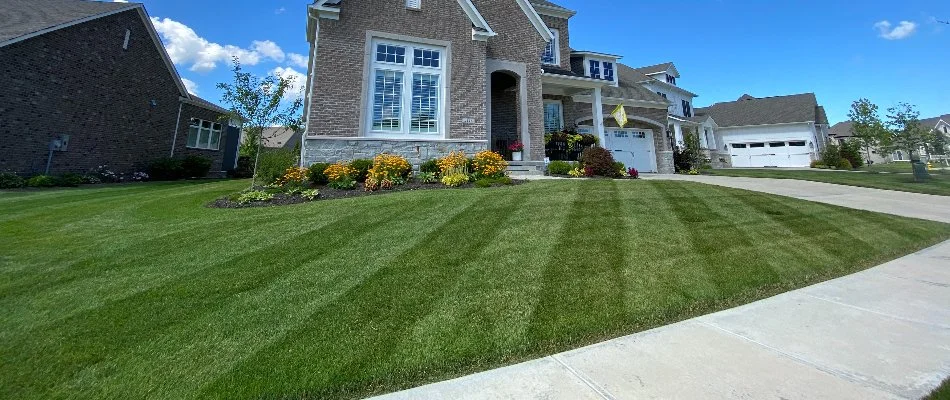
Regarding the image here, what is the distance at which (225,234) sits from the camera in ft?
20.0

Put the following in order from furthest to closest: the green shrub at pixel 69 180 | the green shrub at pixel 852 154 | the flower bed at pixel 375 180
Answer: the green shrub at pixel 852 154
the green shrub at pixel 69 180
the flower bed at pixel 375 180

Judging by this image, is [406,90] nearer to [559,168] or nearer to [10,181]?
[559,168]

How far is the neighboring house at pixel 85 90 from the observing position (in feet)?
48.1

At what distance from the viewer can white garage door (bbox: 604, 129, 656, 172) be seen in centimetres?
2070

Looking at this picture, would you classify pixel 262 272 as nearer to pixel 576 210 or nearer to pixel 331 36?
pixel 576 210

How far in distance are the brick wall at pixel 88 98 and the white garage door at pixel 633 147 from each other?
80.6 ft

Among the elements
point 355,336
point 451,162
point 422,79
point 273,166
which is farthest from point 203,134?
point 355,336

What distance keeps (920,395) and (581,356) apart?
186 centimetres

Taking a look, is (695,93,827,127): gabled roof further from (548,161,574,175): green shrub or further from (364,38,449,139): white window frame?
(364,38,449,139): white window frame

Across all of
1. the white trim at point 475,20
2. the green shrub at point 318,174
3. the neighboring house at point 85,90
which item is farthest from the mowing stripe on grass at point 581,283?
the neighboring house at point 85,90

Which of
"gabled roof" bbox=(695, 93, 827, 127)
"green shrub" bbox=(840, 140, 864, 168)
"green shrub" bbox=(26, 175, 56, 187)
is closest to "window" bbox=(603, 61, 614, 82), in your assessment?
"green shrub" bbox=(840, 140, 864, 168)

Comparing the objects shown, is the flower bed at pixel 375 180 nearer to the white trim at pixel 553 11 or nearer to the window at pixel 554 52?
the window at pixel 554 52

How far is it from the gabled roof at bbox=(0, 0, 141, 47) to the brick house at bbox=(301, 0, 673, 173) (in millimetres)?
11072

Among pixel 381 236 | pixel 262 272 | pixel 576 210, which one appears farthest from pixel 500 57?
pixel 262 272
